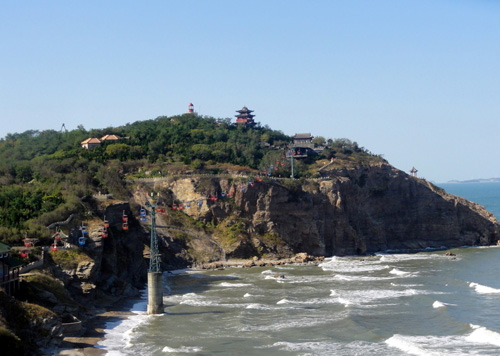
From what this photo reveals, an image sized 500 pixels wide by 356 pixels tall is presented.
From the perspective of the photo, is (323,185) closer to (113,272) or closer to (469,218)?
(469,218)

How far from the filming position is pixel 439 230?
10769 cm

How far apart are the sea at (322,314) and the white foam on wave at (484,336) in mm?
64

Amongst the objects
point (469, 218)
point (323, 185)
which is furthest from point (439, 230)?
point (323, 185)

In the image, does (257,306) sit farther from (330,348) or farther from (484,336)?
(484,336)

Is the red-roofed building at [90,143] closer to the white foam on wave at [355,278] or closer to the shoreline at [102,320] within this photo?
the shoreline at [102,320]

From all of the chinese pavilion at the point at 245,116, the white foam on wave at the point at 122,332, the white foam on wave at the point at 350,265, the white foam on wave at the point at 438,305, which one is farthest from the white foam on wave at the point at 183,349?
the chinese pavilion at the point at 245,116

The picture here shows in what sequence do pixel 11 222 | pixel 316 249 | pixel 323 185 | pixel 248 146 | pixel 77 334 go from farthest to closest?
pixel 248 146
pixel 323 185
pixel 316 249
pixel 11 222
pixel 77 334

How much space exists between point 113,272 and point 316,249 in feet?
121

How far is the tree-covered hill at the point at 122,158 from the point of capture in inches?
2854

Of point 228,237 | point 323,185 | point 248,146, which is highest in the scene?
point 248,146

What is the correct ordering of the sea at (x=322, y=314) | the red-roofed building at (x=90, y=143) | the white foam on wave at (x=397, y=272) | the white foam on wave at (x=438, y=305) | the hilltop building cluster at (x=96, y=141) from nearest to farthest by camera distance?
the sea at (x=322, y=314) → the white foam on wave at (x=438, y=305) → the white foam on wave at (x=397, y=272) → the red-roofed building at (x=90, y=143) → the hilltop building cluster at (x=96, y=141)

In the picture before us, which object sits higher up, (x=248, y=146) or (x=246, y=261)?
(x=248, y=146)

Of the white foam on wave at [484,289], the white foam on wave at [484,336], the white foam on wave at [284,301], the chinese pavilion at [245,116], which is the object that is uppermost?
the chinese pavilion at [245,116]

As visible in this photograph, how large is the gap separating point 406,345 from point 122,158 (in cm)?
7024
